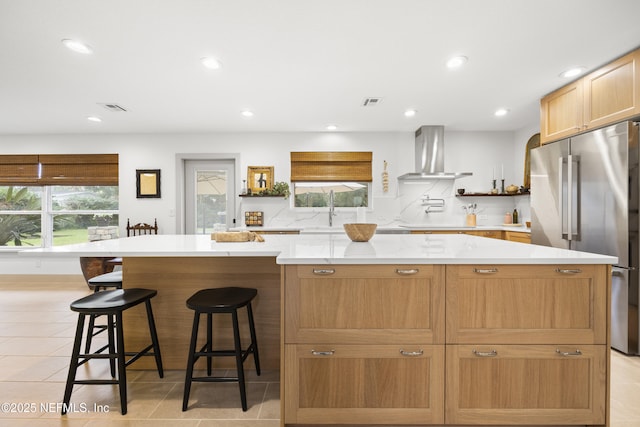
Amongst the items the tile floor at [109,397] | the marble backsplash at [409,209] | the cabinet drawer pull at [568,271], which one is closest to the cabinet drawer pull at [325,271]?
the tile floor at [109,397]

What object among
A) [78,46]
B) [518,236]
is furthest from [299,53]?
[518,236]

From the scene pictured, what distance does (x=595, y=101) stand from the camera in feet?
9.54

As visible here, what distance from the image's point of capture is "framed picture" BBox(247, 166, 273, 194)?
5.29 meters

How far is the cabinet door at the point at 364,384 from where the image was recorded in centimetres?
154

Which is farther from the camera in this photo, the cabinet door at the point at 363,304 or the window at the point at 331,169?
the window at the point at 331,169

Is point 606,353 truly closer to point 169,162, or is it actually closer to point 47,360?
point 47,360

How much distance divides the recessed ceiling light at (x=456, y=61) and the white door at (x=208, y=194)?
12.2 feet

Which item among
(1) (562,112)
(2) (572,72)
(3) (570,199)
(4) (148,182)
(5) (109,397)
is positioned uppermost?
(2) (572,72)

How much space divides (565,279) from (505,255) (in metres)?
0.27

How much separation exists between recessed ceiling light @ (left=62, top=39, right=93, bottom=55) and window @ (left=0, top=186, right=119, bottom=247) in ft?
11.3

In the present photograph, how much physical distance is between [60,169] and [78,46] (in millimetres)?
3733

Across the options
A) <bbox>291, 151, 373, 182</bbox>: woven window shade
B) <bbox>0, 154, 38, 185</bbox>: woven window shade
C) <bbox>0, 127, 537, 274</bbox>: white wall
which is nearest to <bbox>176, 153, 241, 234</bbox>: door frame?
<bbox>0, 127, 537, 274</bbox>: white wall

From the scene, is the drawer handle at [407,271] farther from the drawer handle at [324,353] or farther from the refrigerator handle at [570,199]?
the refrigerator handle at [570,199]

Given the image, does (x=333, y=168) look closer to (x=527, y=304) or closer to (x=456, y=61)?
(x=456, y=61)
